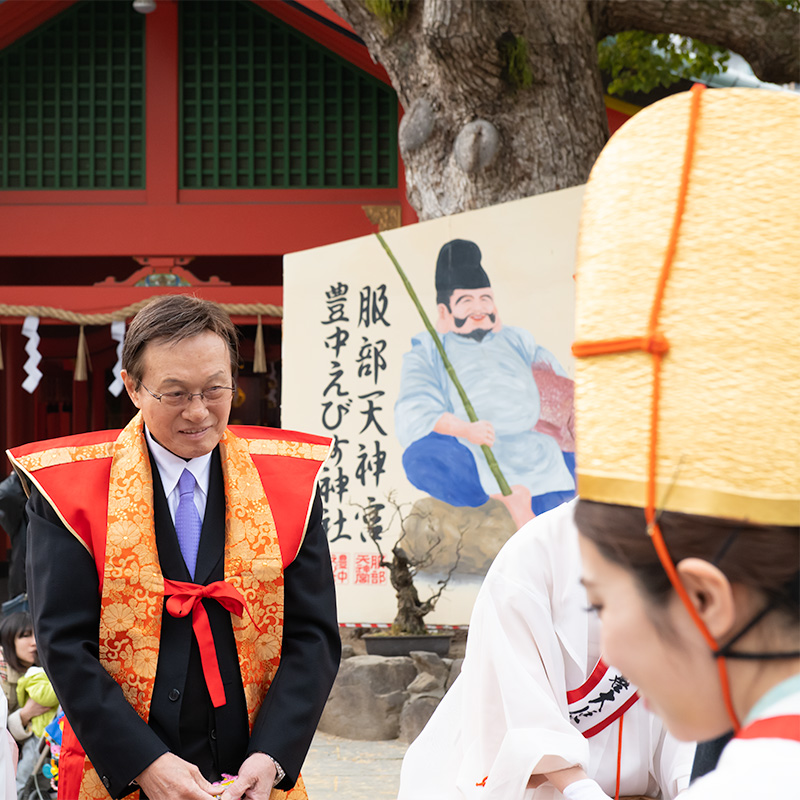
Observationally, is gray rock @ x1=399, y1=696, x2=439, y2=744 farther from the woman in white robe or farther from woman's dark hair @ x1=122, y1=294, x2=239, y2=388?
the woman in white robe

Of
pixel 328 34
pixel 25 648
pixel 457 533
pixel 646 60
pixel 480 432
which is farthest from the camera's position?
pixel 328 34

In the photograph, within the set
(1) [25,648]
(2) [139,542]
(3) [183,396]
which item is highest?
(3) [183,396]

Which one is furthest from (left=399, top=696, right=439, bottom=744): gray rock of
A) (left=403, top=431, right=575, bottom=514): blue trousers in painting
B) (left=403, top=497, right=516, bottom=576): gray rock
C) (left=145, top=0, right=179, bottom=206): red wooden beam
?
(left=145, top=0, right=179, bottom=206): red wooden beam

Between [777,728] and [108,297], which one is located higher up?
[108,297]

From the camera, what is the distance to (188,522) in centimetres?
207

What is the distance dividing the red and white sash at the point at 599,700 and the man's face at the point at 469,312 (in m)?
3.25

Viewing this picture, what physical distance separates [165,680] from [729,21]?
512 centimetres

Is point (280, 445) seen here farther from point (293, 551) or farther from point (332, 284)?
point (332, 284)

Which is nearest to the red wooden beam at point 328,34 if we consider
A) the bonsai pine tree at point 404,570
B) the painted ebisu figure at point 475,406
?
the painted ebisu figure at point 475,406

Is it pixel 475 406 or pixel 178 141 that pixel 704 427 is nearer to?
pixel 475 406

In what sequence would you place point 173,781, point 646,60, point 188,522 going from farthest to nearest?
point 646,60, point 188,522, point 173,781

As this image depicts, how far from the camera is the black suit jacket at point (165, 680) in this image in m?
1.87

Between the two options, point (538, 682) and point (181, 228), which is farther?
point (181, 228)

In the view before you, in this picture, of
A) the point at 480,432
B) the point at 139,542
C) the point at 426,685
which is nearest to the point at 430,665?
the point at 426,685
